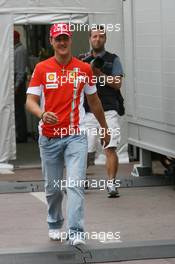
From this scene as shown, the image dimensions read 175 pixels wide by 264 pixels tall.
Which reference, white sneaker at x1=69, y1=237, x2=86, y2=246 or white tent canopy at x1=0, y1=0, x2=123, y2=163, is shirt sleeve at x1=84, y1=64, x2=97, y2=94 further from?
white tent canopy at x1=0, y1=0, x2=123, y2=163

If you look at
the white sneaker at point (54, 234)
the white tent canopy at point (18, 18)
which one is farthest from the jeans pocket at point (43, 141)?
the white tent canopy at point (18, 18)

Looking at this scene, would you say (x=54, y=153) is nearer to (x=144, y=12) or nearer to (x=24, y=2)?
(x=144, y=12)

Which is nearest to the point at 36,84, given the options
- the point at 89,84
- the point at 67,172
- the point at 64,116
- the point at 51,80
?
the point at 51,80

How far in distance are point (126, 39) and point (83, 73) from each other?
4.75 metres

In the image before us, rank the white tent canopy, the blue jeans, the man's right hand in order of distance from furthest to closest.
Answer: the white tent canopy → the blue jeans → the man's right hand

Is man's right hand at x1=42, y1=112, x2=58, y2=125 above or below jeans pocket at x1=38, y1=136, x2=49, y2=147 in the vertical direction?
above

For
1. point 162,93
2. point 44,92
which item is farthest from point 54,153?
point 162,93

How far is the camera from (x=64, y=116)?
7.46 meters

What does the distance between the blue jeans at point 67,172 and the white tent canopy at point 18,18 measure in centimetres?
531

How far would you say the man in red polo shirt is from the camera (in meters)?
7.34

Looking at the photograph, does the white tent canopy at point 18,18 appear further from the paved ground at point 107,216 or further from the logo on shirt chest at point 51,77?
the logo on shirt chest at point 51,77

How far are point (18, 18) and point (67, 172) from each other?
5808 millimetres

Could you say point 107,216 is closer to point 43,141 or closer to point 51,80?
point 43,141

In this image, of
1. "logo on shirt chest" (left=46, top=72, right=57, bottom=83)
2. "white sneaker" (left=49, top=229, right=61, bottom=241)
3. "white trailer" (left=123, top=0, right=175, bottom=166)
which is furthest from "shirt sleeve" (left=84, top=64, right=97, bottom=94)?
"white trailer" (left=123, top=0, right=175, bottom=166)
